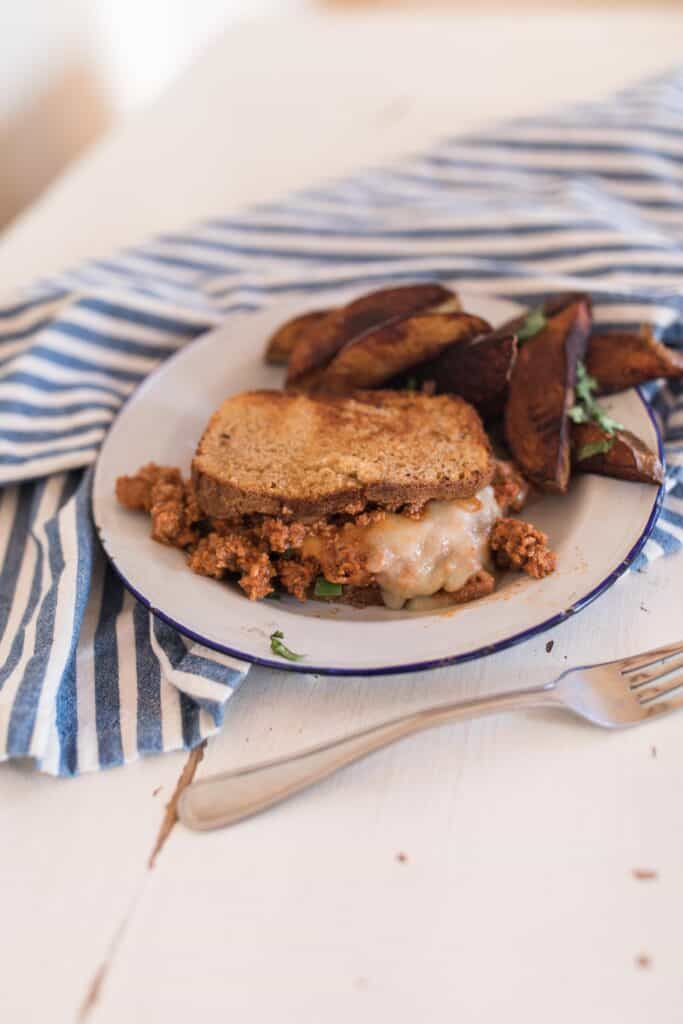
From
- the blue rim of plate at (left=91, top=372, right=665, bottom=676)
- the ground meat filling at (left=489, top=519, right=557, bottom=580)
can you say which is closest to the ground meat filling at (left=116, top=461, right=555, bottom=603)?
the ground meat filling at (left=489, top=519, right=557, bottom=580)

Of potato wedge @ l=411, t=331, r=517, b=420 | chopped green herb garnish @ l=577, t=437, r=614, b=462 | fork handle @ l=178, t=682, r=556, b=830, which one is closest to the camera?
fork handle @ l=178, t=682, r=556, b=830

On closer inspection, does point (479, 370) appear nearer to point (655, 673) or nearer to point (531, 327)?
point (531, 327)

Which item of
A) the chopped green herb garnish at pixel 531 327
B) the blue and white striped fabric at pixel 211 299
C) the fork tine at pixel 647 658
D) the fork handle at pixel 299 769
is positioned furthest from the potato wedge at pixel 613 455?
the fork handle at pixel 299 769

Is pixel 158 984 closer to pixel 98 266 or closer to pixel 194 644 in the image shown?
pixel 194 644

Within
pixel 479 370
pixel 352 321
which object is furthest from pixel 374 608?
pixel 352 321

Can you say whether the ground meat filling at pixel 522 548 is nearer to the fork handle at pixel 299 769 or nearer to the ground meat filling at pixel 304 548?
the ground meat filling at pixel 304 548

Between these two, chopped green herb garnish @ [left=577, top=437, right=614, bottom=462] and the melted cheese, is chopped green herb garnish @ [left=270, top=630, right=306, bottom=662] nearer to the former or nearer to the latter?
the melted cheese
